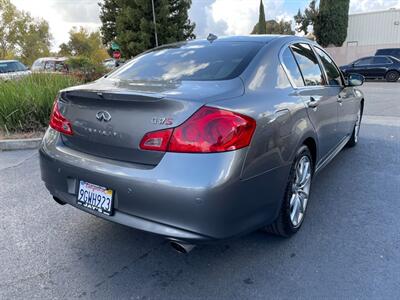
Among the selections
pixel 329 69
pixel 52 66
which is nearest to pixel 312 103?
pixel 329 69

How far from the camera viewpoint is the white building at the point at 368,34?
95.6 ft

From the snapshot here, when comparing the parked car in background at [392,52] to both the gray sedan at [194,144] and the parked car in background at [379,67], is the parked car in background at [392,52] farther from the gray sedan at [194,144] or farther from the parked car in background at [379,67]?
the gray sedan at [194,144]

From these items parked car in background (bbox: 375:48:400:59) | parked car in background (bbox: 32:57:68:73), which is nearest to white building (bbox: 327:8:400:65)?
parked car in background (bbox: 375:48:400:59)

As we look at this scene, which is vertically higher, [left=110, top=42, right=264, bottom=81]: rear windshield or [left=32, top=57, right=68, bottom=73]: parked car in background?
[left=110, top=42, right=264, bottom=81]: rear windshield

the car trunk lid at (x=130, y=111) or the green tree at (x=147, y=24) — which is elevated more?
the green tree at (x=147, y=24)

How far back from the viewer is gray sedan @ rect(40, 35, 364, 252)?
6.80 feet

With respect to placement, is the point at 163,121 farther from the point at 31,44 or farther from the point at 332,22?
the point at 31,44

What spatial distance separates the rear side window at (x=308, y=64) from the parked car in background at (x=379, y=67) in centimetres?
1668

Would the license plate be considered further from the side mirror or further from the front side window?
the front side window

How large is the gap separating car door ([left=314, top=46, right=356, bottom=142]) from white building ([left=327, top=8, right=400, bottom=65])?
27.5 meters

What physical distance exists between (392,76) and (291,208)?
61.0 ft

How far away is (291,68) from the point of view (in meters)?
3.06

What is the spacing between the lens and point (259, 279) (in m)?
2.43

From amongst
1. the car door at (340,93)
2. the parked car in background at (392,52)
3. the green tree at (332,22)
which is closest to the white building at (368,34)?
the green tree at (332,22)
